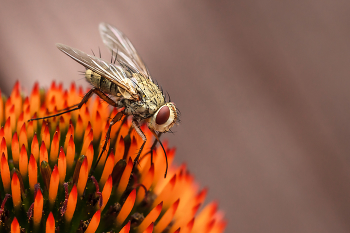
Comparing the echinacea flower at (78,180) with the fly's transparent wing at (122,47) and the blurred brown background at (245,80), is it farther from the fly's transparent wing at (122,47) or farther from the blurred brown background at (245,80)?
the blurred brown background at (245,80)

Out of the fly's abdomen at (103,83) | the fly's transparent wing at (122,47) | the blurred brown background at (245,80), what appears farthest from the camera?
the blurred brown background at (245,80)

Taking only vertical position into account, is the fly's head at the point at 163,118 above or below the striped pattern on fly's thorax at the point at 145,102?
below

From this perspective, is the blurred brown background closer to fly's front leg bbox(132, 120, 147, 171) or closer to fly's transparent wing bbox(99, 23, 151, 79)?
fly's transparent wing bbox(99, 23, 151, 79)

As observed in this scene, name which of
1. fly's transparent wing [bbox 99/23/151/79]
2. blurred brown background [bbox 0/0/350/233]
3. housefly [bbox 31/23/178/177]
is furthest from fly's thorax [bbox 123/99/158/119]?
blurred brown background [bbox 0/0/350/233]

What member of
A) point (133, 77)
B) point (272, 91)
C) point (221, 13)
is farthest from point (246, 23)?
point (133, 77)

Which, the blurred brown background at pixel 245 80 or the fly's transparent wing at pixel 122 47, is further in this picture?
the blurred brown background at pixel 245 80

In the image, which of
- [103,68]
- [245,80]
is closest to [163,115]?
[103,68]

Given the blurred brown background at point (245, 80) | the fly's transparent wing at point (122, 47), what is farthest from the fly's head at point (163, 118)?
the blurred brown background at point (245, 80)

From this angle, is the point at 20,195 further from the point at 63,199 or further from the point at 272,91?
the point at 272,91
